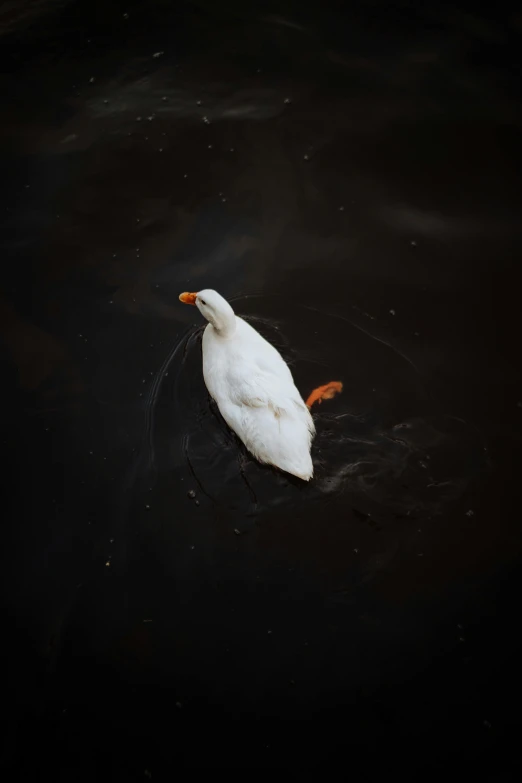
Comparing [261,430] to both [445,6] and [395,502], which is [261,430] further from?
[445,6]

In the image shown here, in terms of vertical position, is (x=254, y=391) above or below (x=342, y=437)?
above

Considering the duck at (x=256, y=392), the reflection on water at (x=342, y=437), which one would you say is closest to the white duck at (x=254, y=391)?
the duck at (x=256, y=392)

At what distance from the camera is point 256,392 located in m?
3.47

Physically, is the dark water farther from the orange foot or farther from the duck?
the duck

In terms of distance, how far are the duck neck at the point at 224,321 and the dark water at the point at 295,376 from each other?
0.50 m

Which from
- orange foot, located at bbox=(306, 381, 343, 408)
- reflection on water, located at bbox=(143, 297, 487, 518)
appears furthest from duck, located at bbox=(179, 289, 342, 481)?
reflection on water, located at bbox=(143, 297, 487, 518)

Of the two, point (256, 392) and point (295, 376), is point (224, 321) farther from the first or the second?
point (295, 376)

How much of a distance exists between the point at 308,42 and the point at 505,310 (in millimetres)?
3440

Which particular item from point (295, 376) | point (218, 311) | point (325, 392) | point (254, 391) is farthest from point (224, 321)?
point (325, 392)

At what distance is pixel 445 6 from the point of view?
5.60 metres

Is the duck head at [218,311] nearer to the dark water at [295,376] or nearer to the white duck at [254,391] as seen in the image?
the white duck at [254,391]

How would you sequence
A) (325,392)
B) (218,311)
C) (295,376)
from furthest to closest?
(295,376)
(325,392)
(218,311)

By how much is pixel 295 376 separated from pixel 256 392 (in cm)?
63

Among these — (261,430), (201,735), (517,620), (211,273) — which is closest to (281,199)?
(211,273)
